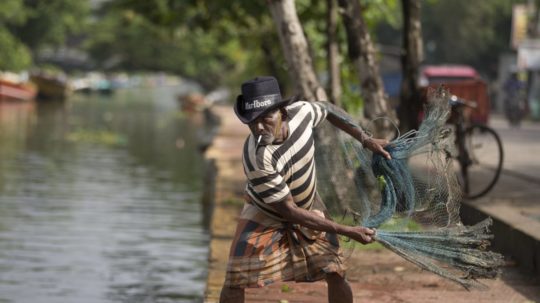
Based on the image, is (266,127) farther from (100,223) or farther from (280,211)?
(100,223)

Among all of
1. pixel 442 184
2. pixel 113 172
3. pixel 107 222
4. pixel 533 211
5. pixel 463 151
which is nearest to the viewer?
pixel 442 184

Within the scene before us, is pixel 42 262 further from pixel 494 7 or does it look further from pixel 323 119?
pixel 494 7

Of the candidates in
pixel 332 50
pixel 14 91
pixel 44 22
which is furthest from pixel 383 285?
pixel 44 22

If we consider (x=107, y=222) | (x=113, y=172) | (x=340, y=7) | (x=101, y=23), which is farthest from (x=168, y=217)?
(x=101, y=23)

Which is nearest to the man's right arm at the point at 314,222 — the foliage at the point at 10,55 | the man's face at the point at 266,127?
the man's face at the point at 266,127

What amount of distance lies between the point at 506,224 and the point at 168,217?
6.97m

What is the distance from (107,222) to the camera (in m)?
15.4

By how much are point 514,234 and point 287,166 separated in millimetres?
3809

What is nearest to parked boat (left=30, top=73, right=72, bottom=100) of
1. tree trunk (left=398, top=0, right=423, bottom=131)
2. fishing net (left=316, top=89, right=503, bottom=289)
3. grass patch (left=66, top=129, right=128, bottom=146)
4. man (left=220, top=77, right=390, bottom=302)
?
grass patch (left=66, top=129, right=128, bottom=146)

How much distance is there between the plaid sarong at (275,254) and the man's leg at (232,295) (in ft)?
0.10

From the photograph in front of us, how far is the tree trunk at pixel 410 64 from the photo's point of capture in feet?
43.0

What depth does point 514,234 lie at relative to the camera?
970 cm

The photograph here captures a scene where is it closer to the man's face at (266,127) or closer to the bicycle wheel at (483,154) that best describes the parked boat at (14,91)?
the bicycle wheel at (483,154)

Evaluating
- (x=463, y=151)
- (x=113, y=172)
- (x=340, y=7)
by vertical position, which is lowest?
(x=113, y=172)
